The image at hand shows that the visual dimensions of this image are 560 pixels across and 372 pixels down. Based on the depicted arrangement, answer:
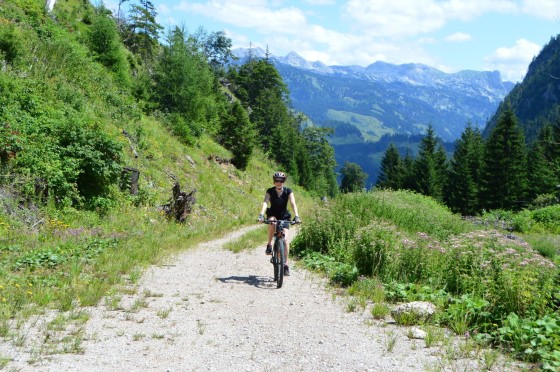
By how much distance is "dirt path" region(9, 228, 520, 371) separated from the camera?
488 centimetres

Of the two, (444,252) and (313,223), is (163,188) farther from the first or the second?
(444,252)

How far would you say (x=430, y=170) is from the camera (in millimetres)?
60188

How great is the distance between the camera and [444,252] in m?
8.55

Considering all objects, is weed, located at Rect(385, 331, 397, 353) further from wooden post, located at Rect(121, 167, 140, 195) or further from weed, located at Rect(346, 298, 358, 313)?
wooden post, located at Rect(121, 167, 140, 195)

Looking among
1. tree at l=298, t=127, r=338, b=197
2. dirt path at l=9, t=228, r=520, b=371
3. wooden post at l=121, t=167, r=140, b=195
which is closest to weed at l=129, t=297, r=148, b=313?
dirt path at l=9, t=228, r=520, b=371

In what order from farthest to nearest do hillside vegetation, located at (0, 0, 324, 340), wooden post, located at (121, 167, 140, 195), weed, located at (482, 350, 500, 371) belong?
wooden post, located at (121, 167, 140, 195), hillside vegetation, located at (0, 0, 324, 340), weed, located at (482, 350, 500, 371)

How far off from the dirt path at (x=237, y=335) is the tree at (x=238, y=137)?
28.4 meters

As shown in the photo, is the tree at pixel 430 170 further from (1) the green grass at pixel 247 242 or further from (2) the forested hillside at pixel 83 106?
(1) the green grass at pixel 247 242

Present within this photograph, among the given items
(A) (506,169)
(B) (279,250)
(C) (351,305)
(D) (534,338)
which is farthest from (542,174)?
(D) (534,338)

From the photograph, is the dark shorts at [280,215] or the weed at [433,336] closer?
the weed at [433,336]

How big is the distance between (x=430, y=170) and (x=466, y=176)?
523cm

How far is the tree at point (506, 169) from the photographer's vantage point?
2061 inches

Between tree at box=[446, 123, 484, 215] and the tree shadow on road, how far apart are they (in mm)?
50844

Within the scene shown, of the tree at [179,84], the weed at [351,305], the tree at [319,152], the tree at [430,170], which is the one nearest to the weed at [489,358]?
the weed at [351,305]
